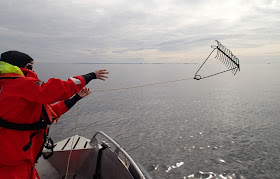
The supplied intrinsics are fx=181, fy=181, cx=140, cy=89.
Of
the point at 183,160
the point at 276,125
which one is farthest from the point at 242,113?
the point at 183,160

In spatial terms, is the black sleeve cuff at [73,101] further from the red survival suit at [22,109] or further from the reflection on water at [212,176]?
the reflection on water at [212,176]

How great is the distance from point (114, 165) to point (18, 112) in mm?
2551

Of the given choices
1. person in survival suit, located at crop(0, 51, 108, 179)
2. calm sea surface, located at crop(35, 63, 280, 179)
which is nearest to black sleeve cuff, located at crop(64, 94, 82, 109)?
person in survival suit, located at crop(0, 51, 108, 179)

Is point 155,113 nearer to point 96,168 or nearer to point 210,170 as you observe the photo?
point 210,170

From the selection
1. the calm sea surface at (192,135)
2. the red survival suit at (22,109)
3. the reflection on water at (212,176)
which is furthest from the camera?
the calm sea surface at (192,135)

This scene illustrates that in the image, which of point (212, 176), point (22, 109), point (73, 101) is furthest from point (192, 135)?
point (22, 109)

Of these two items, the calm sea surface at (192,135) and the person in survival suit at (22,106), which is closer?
the person in survival suit at (22,106)

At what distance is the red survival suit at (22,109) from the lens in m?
2.66

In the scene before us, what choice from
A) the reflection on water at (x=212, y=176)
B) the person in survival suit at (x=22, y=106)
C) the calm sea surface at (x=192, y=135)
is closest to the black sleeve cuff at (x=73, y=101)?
the person in survival suit at (x=22, y=106)

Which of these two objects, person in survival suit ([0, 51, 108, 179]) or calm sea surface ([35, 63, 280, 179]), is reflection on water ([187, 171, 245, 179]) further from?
person in survival suit ([0, 51, 108, 179])

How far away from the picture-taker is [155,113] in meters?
20.9

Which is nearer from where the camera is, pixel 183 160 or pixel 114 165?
pixel 114 165

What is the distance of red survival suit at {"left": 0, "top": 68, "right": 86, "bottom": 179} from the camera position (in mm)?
2662

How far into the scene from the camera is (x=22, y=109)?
9.35 feet
